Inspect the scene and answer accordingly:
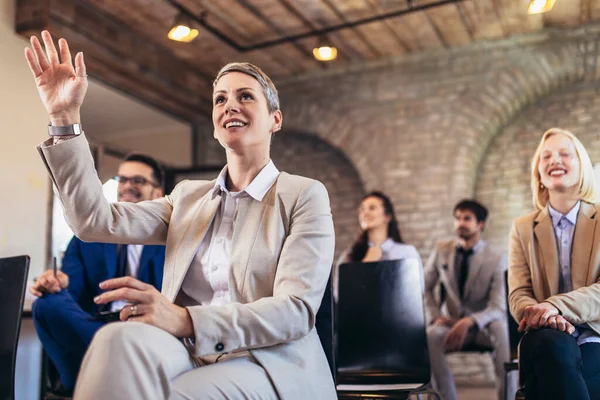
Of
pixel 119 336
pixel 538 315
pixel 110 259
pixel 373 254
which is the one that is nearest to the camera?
pixel 119 336

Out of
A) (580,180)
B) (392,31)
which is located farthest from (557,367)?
(392,31)

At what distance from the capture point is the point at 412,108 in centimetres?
648

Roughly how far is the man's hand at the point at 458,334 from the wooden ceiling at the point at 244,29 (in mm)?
2694

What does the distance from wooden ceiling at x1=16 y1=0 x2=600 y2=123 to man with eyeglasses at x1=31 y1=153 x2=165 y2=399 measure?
222cm

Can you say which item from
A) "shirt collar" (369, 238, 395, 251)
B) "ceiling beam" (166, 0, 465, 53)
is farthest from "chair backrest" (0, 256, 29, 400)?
"ceiling beam" (166, 0, 465, 53)

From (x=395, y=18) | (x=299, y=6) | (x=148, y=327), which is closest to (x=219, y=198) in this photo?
(x=148, y=327)

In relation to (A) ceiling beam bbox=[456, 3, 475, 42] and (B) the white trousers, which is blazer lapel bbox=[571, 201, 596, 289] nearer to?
(B) the white trousers

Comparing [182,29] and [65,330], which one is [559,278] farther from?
[182,29]

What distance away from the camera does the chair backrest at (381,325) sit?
2.64m

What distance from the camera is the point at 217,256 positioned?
1.52m

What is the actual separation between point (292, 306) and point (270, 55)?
532 centimetres

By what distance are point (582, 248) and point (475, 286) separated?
1.92 metres

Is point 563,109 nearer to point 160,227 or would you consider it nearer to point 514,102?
point 514,102

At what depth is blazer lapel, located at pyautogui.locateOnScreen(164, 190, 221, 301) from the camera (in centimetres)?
151
